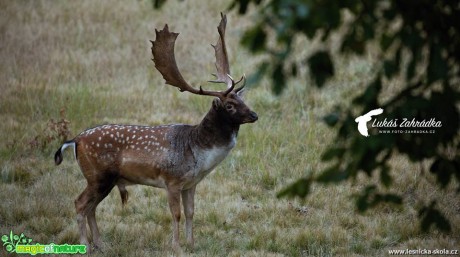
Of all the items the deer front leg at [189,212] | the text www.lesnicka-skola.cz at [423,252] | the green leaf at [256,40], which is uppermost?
the green leaf at [256,40]

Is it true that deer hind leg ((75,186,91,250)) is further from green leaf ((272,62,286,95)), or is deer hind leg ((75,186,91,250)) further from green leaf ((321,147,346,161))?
green leaf ((272,62,286,95))

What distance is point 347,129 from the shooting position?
14.5 feet

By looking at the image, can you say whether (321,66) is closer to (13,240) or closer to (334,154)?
(334,154)

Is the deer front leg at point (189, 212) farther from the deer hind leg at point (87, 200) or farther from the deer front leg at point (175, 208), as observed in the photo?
the deer hind leg at point (87, 200)

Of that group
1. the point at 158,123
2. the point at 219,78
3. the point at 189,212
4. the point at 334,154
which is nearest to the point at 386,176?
the point at 334,154

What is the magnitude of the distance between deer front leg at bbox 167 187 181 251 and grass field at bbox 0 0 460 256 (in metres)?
0.12

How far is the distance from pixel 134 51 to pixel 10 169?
5.47 metres

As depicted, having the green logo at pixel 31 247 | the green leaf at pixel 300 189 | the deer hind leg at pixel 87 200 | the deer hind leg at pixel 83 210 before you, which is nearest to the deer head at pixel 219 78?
the deer hind leg at pixel 87 200

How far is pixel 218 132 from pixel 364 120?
8.00 ft

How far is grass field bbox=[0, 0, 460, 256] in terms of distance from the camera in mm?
7734

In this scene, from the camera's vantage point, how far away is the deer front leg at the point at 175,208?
23.5ft

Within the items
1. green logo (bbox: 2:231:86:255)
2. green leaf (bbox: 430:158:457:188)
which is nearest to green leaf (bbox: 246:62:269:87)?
green leaf (bbox: 430:158:457:188)

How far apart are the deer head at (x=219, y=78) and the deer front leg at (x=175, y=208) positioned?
843 millimetres

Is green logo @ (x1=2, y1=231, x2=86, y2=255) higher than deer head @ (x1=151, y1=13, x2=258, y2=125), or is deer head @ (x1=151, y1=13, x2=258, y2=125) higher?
deer head @ (x1=151, y1=13, x2=258, y2=125)
